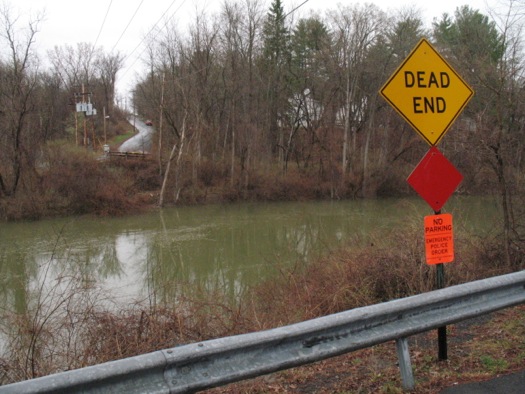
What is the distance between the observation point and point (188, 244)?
21078 millimetres

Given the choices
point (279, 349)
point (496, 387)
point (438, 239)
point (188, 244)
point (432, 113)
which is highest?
point (432, 113)

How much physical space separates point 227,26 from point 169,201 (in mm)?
16994

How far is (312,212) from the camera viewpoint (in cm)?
3241

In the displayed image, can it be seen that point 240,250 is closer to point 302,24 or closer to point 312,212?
point 312,212

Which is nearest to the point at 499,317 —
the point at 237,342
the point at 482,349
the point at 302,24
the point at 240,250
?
the point at 482,349

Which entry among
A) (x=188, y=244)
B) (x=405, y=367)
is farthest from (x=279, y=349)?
(x=188, y=244)

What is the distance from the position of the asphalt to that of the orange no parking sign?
1139 millimetres

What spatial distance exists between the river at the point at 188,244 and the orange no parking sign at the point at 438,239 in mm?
5355

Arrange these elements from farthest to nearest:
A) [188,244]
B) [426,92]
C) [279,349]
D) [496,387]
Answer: [188,244], [426,92], [496,387], [279,349]

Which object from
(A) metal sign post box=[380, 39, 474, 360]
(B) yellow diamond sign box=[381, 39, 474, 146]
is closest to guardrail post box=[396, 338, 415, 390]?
(A) metal sign post box=[380, 39, 474, 360]

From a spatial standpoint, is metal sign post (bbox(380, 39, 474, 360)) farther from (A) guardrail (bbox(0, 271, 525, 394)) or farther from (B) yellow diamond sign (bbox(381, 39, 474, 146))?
(A) guardrail (bbox(0, 271, 525, 394))

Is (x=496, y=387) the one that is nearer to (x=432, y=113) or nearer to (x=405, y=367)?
(x=405, y=367)

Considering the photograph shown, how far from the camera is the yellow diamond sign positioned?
464cm

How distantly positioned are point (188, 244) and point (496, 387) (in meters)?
18.0
